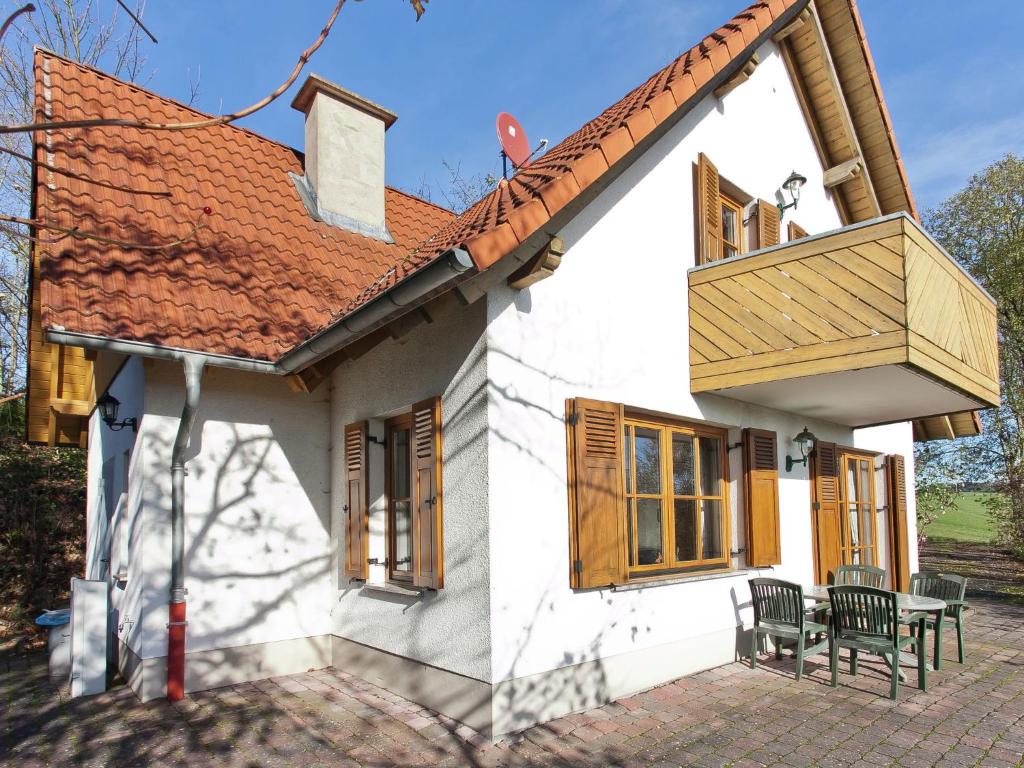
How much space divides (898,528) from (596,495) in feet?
22.1

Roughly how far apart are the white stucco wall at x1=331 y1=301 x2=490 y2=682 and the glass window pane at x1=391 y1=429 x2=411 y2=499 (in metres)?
0.14

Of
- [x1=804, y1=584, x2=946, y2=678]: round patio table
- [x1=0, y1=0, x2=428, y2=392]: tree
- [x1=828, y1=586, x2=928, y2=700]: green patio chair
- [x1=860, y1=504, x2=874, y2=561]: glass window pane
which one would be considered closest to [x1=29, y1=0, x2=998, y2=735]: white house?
[x1=804, y1=584, x2=946, y2=678]: round patio table

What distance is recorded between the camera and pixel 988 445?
19.7 metres

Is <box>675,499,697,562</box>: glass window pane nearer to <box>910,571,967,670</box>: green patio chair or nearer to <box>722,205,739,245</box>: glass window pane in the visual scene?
<box>910,571,967,670</box>: green patio chair

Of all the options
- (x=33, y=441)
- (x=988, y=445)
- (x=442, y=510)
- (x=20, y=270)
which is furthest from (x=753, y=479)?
(x=988, y=445)

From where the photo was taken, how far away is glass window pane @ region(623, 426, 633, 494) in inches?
236

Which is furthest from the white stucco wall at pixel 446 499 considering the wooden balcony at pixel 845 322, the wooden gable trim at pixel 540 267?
the wooden balcony at pixel 845 322

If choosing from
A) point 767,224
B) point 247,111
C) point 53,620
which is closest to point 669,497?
point 767,224

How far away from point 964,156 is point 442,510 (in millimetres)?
20574

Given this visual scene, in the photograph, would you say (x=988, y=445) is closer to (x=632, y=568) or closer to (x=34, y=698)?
(x=632, y=568)

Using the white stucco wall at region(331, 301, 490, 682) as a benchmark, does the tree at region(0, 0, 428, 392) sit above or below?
above

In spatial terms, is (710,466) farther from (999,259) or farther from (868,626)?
(999,259)

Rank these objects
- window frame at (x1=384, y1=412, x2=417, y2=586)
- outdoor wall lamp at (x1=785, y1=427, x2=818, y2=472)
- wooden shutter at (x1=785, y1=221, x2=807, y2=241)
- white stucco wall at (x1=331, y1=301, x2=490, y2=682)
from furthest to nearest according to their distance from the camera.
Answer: wooden shutter at (x1=785, y1=221, x2=807, y2=241) → outdoor wall lamp at (x1=785, y1=427, x2=818, y2=472) → window frame at (x1=384, y1=412, x2=417, y2=586) → white stucco wall at (x1=331, y1=301, x2=490, y2=682)

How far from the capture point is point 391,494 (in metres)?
6.22
